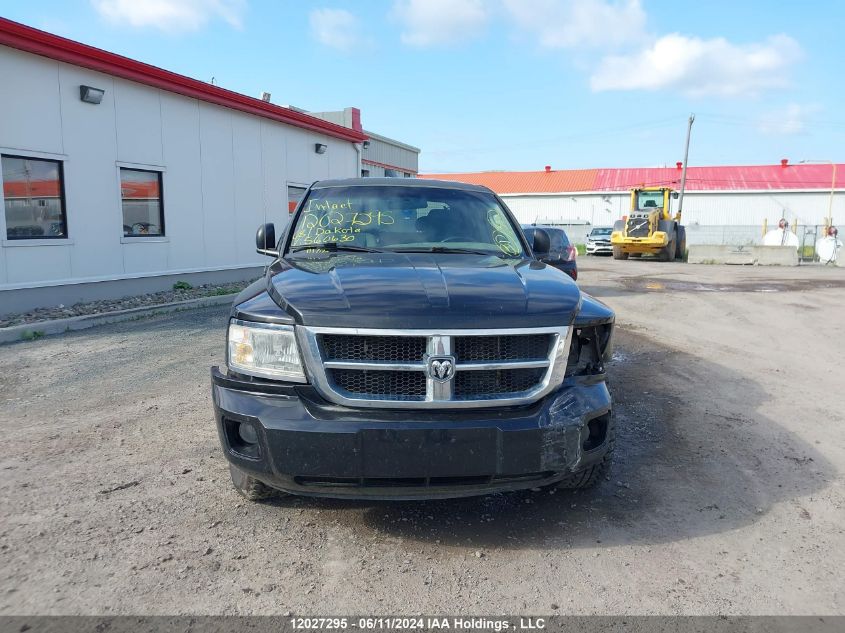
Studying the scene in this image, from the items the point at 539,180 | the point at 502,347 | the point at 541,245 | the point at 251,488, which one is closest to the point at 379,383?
the point at 502,347

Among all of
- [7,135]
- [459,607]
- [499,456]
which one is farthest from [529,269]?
[7,135]

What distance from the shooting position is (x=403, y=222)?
4328 mm

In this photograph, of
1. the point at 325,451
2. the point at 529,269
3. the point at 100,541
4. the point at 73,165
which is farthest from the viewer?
the point at 73,165

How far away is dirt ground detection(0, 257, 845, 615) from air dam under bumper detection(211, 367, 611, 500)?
1.24ft

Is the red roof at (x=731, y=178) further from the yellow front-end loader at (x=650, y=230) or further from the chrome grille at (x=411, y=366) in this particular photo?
the chrome grille at (x=411, y=366)

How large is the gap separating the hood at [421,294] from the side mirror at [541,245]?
0.87 metres

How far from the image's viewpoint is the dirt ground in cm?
260

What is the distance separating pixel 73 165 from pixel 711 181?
4894 centimetres

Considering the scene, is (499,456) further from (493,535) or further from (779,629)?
(779,629)

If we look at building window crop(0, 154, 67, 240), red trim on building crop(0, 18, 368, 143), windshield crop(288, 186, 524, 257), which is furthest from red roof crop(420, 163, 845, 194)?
windshield crop(288, 186, 524, 257)

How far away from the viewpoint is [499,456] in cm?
273

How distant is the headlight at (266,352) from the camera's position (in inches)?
111

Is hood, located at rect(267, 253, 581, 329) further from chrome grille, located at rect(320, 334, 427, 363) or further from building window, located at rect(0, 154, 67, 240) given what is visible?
building window, located at rect(0, 154, 67, 240)

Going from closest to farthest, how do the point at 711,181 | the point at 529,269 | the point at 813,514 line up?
the point at 813,514 < the point at 529,269 < the point at 711,181
